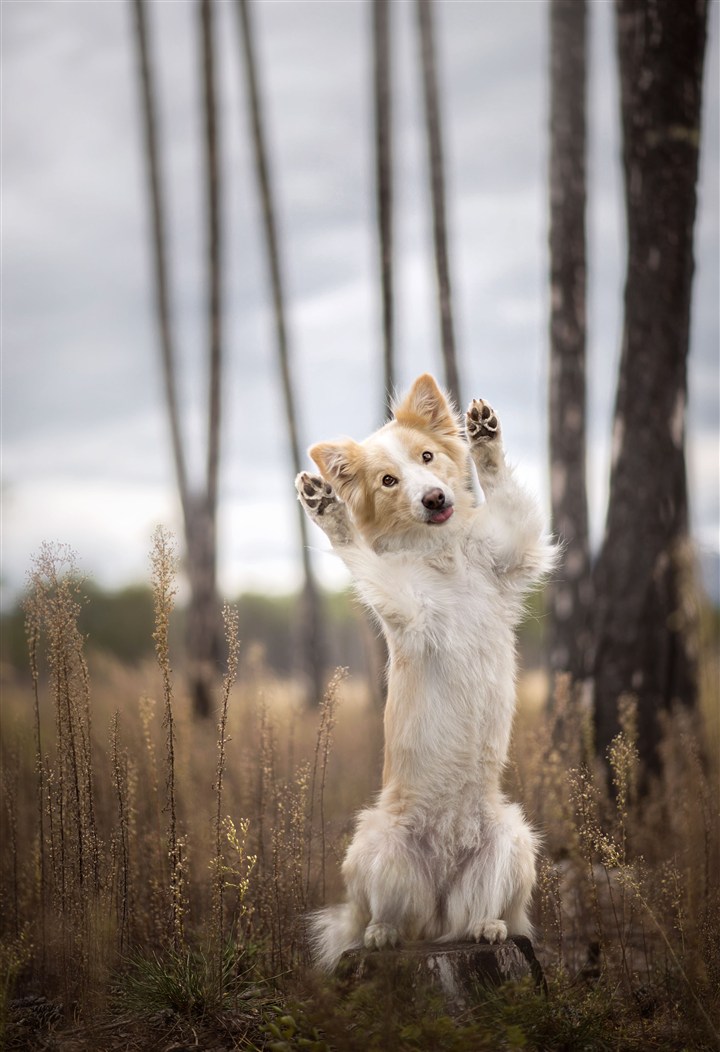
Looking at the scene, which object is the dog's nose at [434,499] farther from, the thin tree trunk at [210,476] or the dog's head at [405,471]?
the thin tree trunk at [210,476]

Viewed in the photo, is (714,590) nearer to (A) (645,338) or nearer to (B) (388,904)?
(A) (645,338)

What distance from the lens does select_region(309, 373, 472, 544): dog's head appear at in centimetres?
418

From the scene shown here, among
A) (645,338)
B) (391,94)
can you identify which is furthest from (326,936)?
(391,94)

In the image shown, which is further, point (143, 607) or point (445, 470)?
point (143, 607)

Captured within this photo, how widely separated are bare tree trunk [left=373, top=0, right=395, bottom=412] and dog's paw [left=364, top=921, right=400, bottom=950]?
5.24 meters

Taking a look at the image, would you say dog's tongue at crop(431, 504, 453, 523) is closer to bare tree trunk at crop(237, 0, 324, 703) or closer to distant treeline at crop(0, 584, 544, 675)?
distant treeline at crop(0, 584, 544, 675)

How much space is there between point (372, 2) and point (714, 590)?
7.38 m

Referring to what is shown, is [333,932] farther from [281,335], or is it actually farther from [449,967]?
[281,335]

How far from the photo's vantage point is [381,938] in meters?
4.04

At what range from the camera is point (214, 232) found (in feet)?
39.5

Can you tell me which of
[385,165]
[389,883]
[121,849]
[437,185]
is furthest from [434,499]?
[437,185]

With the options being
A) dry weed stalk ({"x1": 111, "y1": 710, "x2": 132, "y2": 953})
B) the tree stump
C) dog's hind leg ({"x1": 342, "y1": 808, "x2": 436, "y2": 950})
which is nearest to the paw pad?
dry weed stalk ({"x1": 111, "y1": 710, "x2": 132, "y2": 953})

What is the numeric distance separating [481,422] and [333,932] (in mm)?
2291

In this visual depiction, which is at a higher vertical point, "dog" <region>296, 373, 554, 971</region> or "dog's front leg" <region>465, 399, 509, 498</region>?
"dog's front leg" <region>465, 399, 509, 498</region>
